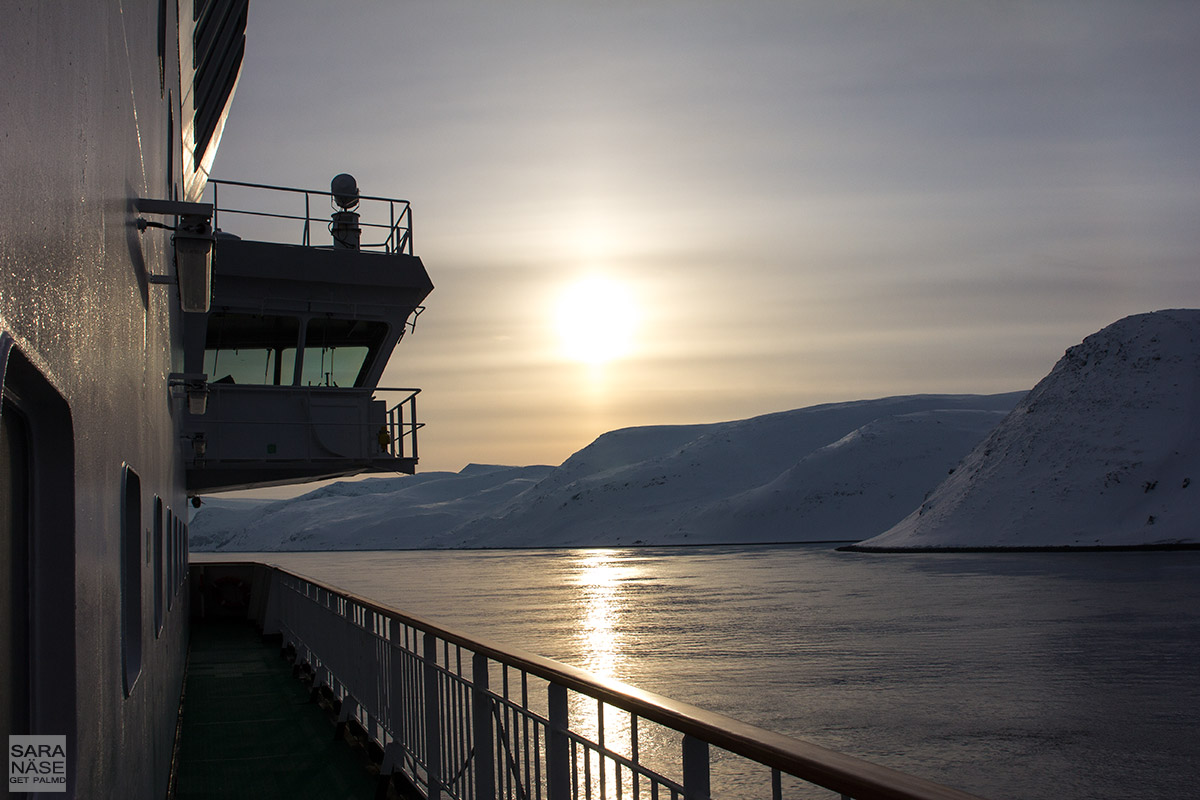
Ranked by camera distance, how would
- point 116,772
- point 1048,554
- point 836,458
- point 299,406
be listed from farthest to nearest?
1. point 836,458
2. point 1048,554
3. point 299,406
4. point 116,772

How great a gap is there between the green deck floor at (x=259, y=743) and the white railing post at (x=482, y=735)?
8.81 ft

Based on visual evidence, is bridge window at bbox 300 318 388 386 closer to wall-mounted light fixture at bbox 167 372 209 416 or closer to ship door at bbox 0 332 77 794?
wall-mounted light fixture at bbox 167 372 209 416

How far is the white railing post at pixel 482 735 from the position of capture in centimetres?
520

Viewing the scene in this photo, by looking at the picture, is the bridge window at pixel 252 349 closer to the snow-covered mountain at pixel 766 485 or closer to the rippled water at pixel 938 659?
the rippled water at pixel 938 659

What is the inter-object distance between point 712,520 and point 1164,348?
6806cm

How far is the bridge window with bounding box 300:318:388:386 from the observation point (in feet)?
66.2

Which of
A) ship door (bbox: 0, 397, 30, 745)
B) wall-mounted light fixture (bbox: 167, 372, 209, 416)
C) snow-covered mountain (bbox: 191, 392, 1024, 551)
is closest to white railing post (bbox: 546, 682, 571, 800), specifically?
ship door (bbox: 0, 397, 30, 745)

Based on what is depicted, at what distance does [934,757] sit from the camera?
955cm

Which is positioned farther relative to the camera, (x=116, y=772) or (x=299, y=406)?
(x=299, y=406)

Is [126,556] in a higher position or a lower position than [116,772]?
higher

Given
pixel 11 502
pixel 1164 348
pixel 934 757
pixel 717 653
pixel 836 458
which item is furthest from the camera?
pixel 836 458

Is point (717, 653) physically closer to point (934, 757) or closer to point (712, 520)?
point (934, 757)

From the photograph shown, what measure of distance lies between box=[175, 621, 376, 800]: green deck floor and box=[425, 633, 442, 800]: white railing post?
146 centimetres

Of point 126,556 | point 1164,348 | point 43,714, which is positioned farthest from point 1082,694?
point 1164,348
